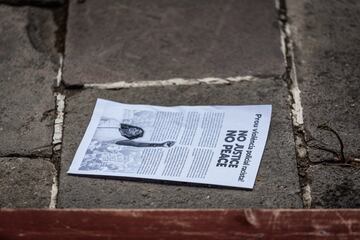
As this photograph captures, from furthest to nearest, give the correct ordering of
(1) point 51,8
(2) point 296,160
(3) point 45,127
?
(1) point 51,8 < (3) point 45,127 < (2) point 296,160

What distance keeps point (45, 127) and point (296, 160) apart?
76cm

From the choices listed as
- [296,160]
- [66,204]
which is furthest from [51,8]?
[296,160]

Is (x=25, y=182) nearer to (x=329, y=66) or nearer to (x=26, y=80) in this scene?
(x=26, y=80)

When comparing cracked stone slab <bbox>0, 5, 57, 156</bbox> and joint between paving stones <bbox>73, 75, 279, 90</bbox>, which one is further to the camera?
joint between paving stones <bbox>73, 75, 279, 90</bbox>

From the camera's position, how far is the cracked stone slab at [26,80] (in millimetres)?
1963

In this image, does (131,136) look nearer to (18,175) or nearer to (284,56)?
(18,175)

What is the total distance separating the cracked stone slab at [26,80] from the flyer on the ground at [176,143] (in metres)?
0.16

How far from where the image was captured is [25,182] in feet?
6.07

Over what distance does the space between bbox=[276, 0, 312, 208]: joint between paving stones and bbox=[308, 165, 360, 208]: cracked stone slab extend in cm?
2

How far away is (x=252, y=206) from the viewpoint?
1.74m

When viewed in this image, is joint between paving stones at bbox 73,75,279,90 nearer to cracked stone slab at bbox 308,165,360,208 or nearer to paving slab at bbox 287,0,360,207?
paving slab at bbox 287,0,360,207

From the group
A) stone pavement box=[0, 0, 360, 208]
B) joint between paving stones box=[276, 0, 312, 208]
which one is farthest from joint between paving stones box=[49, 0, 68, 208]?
joint between paving stones box=[276, 0, 312, 208]

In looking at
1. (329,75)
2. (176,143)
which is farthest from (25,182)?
(329,75)

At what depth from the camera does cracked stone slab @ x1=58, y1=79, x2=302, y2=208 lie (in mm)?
Answer: 1760
